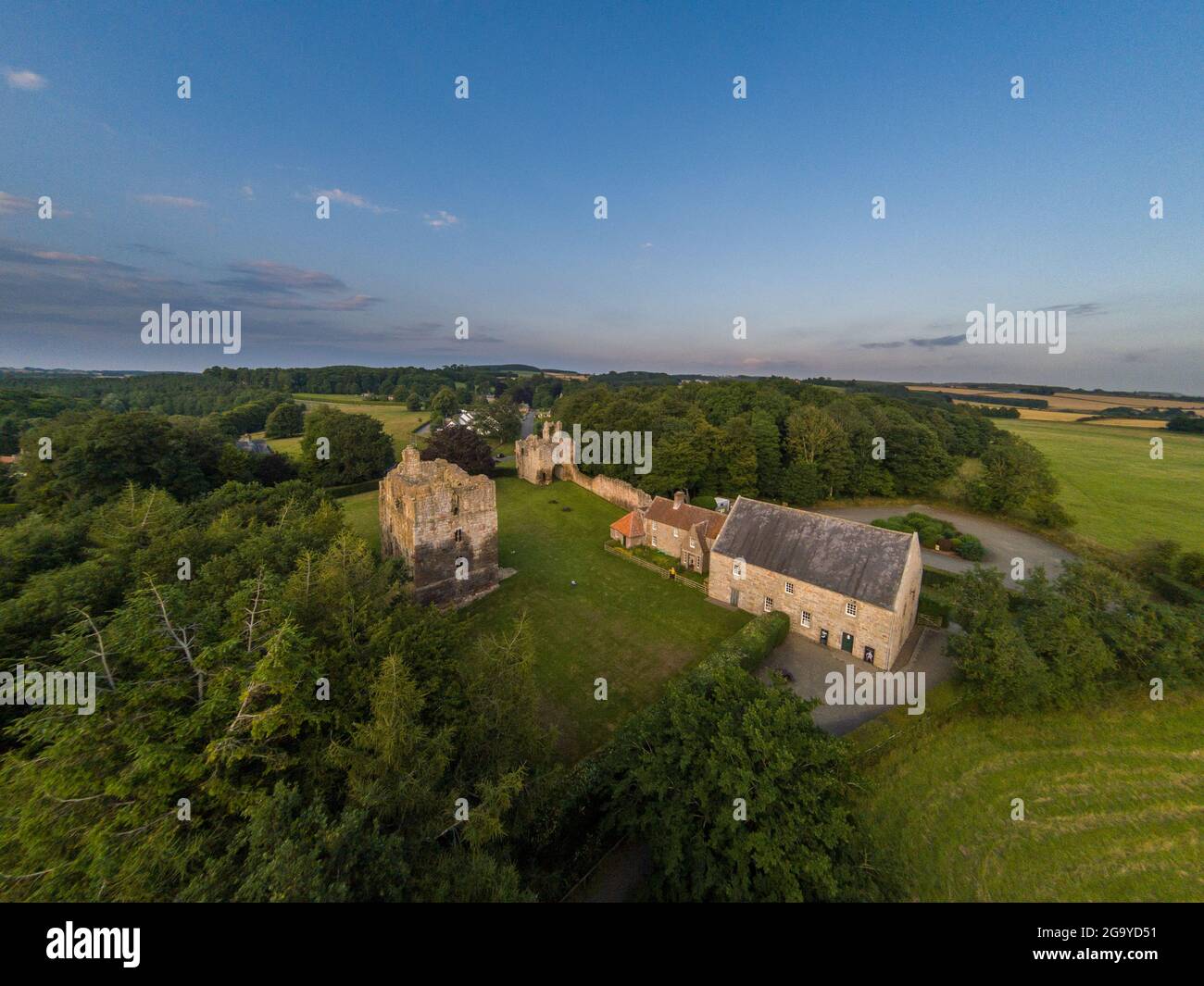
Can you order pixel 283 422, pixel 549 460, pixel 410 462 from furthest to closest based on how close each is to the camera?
pixel 283 422 < pixel 549 460 < pixel 410 462

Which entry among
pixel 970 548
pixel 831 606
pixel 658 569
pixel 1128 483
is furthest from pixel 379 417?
pixel 1128 483

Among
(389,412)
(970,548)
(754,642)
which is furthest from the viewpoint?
(389,412)

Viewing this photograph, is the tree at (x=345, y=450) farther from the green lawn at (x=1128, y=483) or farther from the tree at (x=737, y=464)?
the green lawn at (x=1128, y=483)

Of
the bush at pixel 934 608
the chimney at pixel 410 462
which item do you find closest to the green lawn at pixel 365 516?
the chimney at pixel 410 462

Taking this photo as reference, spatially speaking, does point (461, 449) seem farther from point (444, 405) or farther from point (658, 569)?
point (444, 405)

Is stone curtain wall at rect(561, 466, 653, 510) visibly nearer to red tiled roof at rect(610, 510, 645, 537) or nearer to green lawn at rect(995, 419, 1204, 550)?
red tiled roof at rect(610, 510, 645, 537)
